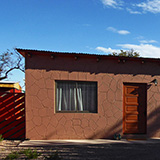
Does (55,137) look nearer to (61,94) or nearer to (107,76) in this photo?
(61,94)

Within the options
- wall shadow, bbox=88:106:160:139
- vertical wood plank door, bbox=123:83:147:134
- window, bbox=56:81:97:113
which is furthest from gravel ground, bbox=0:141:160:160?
window, bbox=56:81:97:113

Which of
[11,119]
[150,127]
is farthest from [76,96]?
[150,127]

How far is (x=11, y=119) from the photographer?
835cm

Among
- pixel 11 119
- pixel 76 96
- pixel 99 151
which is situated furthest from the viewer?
pixel 76 96

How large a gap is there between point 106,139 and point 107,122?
0.70 m

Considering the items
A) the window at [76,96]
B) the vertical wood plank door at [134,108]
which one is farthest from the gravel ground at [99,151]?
the window at [76,96]

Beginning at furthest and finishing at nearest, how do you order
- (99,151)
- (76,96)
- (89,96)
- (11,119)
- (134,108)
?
(134,108)
(89,96)
(76,96)
(11,119)
(99,151)

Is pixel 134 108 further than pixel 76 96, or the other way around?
pixel 134 108

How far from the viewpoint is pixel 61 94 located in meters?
8.48

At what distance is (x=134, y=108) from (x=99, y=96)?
69.2 inches

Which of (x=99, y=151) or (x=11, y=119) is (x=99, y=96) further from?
(x=11, y=119)

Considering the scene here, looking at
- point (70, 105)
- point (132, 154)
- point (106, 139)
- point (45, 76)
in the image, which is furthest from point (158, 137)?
point (45, 76)

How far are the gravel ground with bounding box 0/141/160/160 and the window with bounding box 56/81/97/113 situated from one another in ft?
5.63

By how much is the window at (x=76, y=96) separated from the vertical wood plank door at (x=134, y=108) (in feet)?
4.76
